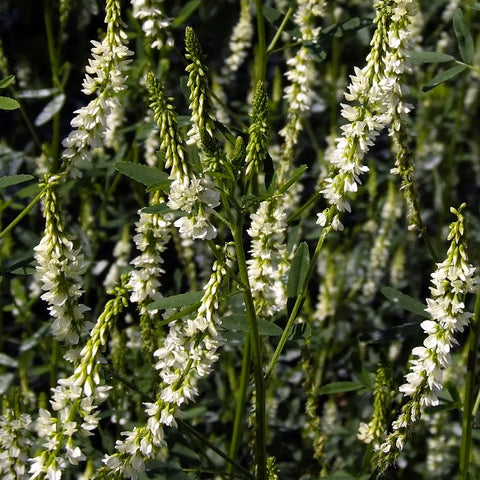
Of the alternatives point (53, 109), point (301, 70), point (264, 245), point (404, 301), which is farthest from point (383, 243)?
point (264, 245)

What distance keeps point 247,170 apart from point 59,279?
0.47 m

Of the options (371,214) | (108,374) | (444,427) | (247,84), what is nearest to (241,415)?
(108,374)

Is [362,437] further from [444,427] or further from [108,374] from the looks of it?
[444,427]

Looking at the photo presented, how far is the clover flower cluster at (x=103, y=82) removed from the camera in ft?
6.31

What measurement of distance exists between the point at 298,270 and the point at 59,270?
643mm

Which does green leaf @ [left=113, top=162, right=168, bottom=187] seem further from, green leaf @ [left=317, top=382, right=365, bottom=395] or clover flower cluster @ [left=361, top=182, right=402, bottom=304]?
clover flower cluster @ [left=361, top=182, right=402, bottom=304]

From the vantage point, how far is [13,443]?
2.17 meters

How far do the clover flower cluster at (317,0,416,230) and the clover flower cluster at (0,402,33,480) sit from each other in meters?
0.94

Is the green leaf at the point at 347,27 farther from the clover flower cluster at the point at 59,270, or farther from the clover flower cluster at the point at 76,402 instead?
the clover flower cluster at the point at 76,402

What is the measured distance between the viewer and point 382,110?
1.90 metres

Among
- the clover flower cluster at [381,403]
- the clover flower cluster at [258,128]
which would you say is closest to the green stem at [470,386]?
the clover flower cluster at [381,403]

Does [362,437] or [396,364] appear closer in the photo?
[362,437]

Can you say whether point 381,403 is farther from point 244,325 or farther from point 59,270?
point 59,270

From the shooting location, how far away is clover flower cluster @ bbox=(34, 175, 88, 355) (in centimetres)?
172
